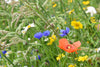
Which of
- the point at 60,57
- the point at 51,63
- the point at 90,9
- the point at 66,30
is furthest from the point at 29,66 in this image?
the point at 90,9

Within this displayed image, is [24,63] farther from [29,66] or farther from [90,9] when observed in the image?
[90,9]

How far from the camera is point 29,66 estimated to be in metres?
1.50

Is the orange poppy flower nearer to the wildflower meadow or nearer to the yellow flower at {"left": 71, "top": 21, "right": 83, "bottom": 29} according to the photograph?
the wildflower meadow

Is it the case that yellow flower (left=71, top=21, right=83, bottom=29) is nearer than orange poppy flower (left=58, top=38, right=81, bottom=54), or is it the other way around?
orange poppy flower (left=58, top=38, right=81, bottom=54)

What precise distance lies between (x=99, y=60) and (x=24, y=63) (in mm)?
674

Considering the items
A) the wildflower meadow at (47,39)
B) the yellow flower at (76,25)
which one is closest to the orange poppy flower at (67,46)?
the wildflower meadow at (47,39)

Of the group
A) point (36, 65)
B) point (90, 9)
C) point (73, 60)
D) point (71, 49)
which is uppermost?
point (90, 9)

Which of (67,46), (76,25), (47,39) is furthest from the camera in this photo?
(47,39)

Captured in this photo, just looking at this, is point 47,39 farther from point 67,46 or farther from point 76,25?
point 67,46

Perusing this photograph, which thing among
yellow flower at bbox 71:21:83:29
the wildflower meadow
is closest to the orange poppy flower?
the wildflower meadow

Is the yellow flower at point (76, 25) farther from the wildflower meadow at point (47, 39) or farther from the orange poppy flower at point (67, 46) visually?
the orange poppy flower at point (67, 46)

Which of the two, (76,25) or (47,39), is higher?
(76,25)

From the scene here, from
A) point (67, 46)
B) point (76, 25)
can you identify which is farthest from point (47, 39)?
point (67, 46)

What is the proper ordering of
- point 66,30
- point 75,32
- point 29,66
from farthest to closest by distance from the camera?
point 75,32 < point 29,66 < point 66,30
